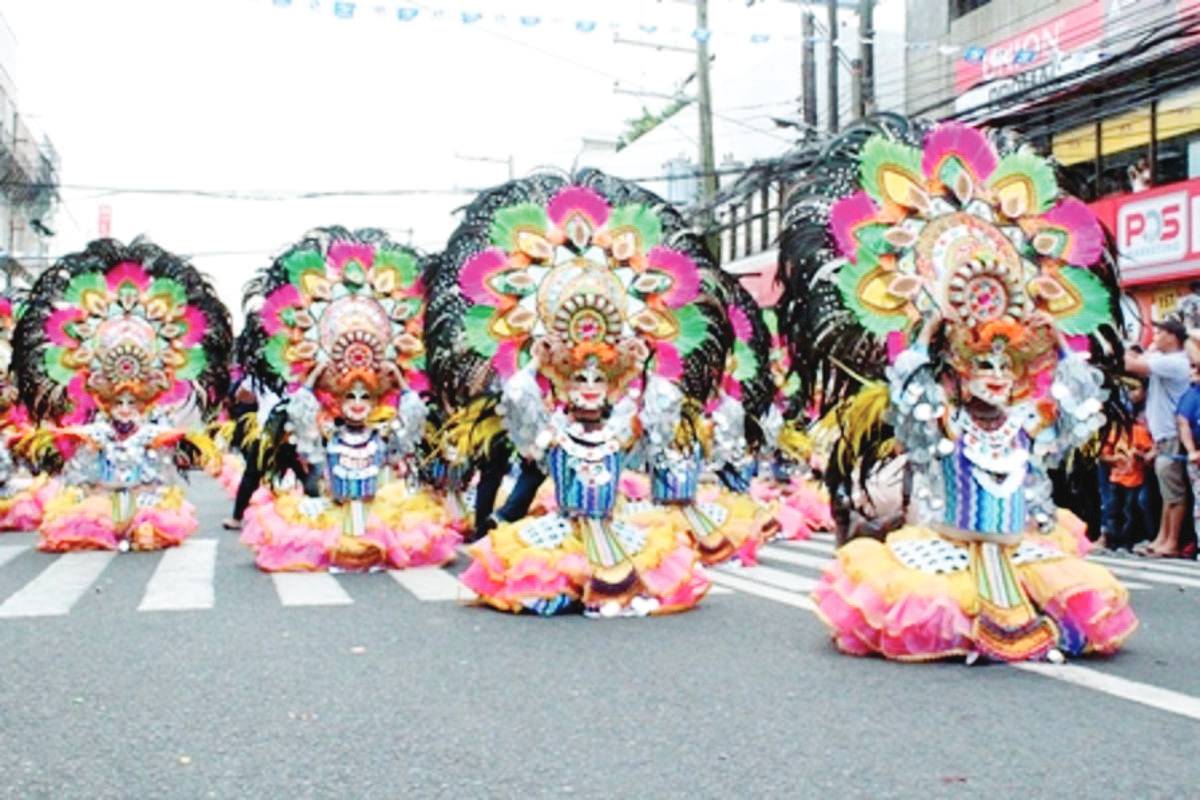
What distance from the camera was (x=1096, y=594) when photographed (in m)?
5.77

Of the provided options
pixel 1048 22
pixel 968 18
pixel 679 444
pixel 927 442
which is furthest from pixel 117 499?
pixel 968 18

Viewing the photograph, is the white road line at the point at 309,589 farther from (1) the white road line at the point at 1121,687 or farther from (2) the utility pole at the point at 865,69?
(2) the utility pole at the point at 865,69

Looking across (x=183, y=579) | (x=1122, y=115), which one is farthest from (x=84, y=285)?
(x=1122, y=115)

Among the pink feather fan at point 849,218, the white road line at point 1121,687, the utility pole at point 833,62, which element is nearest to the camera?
the white road line at point 1121,687

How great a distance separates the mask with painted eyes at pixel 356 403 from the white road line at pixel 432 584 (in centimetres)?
107

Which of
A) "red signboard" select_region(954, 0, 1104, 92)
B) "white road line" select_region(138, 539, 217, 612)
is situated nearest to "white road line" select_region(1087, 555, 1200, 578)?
"white road line" select_region(138, 539, 217, 612)

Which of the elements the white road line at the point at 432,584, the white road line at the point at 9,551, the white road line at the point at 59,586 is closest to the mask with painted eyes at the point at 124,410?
the white road line at the point at 59,586

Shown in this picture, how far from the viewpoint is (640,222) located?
8.10 meters

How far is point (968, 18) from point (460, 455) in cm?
1758

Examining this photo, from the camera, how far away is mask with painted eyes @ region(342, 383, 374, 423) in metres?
9.91

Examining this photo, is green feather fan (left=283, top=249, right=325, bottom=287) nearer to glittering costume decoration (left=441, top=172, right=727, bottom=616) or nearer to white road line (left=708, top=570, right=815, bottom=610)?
glittering costume decoration (left=441, top=172, right=727, bottom=616)

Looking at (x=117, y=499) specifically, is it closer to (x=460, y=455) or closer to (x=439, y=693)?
(x=460, y=455)

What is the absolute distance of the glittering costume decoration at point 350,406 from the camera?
386 inches

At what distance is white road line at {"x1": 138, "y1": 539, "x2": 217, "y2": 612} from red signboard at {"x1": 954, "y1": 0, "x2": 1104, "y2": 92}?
12709mm
